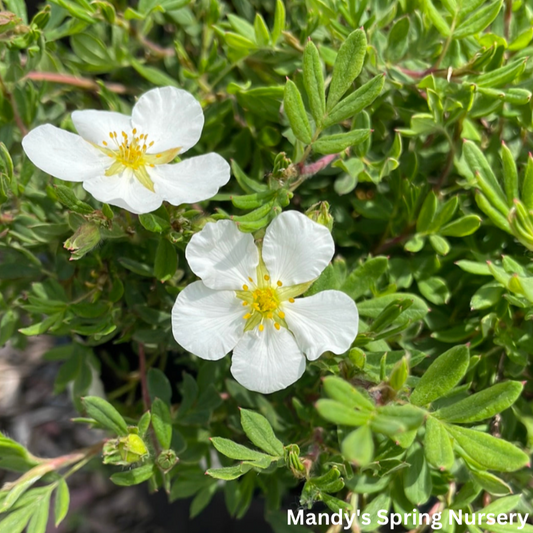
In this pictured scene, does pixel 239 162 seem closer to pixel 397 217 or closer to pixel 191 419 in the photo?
pixel 397 217

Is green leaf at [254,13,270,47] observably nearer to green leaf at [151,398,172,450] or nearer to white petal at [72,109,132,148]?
white petal at [72,109,132,148]

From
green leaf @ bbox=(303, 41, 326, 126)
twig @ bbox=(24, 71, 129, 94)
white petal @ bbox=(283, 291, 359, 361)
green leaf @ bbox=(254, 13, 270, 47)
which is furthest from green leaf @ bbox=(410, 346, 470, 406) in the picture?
twig @ bbox=(24, 71, 129, 94)

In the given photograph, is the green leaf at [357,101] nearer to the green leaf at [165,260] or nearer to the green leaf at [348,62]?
the green leaf at [348,62]

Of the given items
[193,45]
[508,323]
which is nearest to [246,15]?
[193,45]

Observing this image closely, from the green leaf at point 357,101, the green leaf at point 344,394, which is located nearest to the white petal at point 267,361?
the green leaf at point 344,394

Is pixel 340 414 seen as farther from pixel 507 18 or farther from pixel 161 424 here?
pixel 507 18

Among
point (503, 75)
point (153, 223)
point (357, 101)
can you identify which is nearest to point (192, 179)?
point (153, 223)
